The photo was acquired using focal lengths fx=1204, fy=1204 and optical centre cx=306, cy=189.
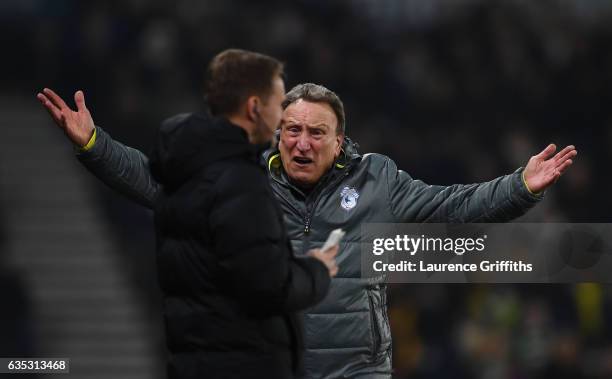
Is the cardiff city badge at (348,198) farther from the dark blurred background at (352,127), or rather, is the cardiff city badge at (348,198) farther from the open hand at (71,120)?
the dark blurred background at (352,127)

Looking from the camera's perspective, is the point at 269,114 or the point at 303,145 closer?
the point at 269,114

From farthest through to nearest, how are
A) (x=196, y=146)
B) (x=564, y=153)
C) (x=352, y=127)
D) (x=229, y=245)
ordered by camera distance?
(x=352, y=127)
(x=564, y=153)
(x=196, y=146)
(x=229, y=245)

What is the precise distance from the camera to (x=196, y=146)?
323cm

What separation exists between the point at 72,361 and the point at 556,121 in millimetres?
4707

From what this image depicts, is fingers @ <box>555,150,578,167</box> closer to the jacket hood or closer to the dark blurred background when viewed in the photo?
the jacket hood

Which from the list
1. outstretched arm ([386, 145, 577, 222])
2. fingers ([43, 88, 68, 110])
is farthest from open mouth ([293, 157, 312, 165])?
fingers ([43, 88, 68, 110])

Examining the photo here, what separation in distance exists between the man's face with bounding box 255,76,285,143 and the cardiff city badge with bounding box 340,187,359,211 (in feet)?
3.03

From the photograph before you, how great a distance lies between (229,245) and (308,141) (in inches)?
45.3

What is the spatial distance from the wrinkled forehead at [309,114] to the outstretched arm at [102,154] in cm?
54

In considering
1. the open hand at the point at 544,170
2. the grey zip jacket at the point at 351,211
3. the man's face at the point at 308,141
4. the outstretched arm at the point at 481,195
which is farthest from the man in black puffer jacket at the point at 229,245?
the open hand at the point at 544,170

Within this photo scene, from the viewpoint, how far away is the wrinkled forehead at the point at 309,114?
4250 mm

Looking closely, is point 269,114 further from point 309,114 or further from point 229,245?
point 309,114

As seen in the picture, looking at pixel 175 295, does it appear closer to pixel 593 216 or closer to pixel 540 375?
pixel 540 375

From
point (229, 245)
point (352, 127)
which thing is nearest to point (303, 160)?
point (229, 245)
